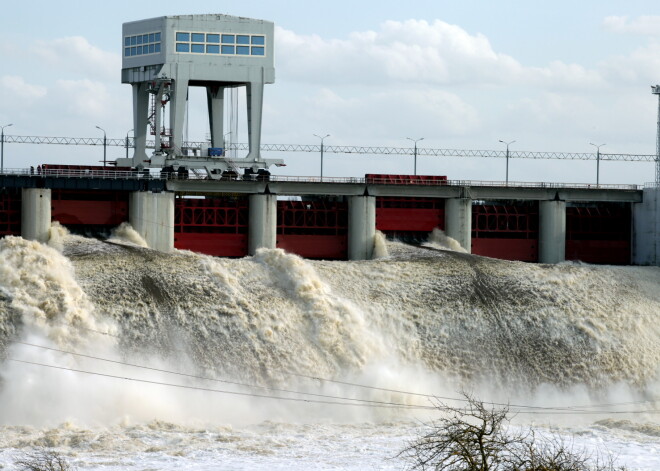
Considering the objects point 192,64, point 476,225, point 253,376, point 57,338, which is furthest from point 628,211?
A: point 57,338

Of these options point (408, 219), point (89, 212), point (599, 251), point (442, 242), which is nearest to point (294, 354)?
point (89, 212)

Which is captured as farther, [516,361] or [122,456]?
[516,361]

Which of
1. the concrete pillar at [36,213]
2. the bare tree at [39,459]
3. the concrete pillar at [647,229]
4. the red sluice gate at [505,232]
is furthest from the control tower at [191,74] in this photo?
the bare tree at [39,459]

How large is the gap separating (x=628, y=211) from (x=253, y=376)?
46961 mm

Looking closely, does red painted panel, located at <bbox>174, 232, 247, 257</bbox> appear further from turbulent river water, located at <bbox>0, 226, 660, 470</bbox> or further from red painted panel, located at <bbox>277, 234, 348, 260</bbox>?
turbulent river water, located at <bbox>0, 226, 660, 470</bbox>

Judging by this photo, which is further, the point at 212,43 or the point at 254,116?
the point at 254,116

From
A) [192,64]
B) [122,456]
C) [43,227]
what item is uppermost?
[192,64]

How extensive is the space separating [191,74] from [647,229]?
40.1 m

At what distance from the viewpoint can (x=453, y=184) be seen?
101 metres

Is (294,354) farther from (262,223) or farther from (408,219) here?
(408,219)

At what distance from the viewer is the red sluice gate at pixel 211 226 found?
9619cm

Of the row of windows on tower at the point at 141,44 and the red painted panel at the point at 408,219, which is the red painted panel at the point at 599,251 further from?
the row of windows on tower at the point at 141,44

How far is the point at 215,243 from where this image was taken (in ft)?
316

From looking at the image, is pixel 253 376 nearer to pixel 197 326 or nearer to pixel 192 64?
pixel 197 326
